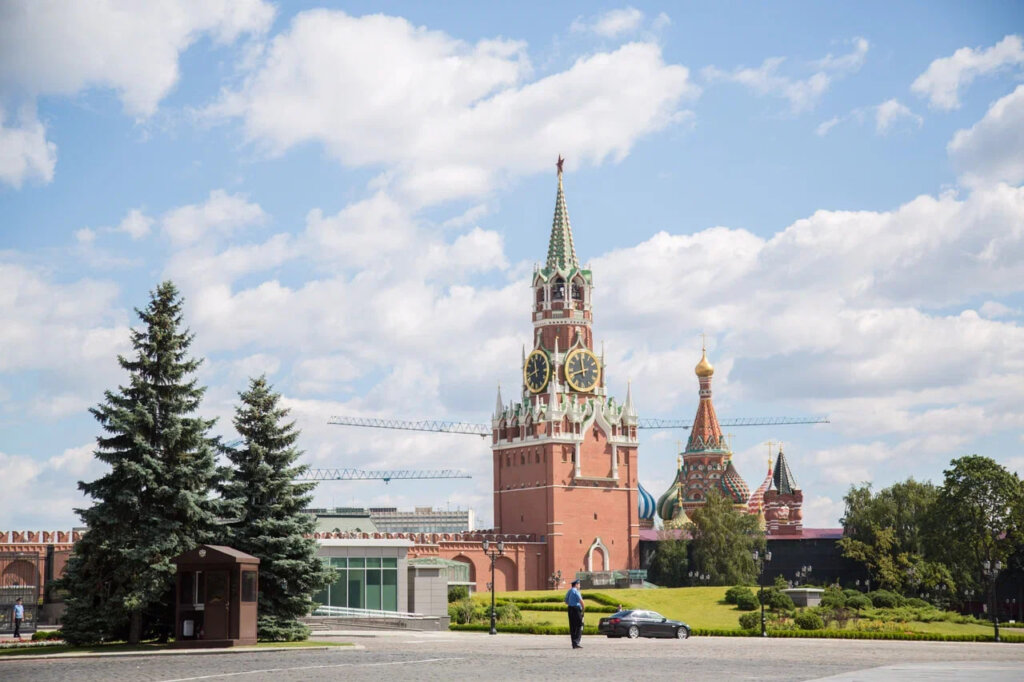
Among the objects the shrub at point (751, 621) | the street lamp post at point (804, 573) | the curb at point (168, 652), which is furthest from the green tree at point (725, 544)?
the curb at point (168, 652)

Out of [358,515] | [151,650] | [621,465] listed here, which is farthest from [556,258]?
[151,650]

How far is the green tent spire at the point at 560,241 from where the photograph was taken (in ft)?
337

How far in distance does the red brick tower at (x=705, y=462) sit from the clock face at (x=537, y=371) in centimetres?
2168

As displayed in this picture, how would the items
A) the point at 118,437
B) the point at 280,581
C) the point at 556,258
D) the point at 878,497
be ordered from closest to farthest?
the point at 118,437 < the point at 280,581 < the point at 878,497 < the point at 556,258

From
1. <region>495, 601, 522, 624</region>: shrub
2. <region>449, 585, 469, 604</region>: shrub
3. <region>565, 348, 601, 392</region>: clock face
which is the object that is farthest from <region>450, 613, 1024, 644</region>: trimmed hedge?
<region>565, 348, 601, 392</region>: clock face

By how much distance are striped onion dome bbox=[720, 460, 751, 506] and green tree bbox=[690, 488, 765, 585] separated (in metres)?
21.7

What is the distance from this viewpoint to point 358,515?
263 ft

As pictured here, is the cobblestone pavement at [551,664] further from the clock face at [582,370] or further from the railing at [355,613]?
the clock face at [582,370]

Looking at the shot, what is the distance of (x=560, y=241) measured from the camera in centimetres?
10406

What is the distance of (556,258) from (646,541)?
2469cm

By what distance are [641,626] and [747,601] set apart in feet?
78.5

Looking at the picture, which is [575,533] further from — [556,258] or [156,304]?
[156,304]

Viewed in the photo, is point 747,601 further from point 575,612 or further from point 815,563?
point 575,612

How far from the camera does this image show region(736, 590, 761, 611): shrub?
64.4 meters
